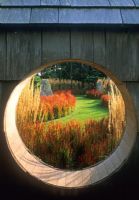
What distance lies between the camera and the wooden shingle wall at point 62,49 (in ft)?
8.36

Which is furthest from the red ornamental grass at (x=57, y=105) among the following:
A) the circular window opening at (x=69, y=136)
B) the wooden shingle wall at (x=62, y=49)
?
the wooden shingle wall at (x=62, y=49)

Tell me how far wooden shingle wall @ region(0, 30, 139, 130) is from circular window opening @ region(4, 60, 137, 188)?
0.12m

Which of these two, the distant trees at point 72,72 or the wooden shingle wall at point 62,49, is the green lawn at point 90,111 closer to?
the distant trees at point 72,72

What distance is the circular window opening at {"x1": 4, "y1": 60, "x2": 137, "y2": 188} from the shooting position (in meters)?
2.87

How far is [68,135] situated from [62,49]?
12.2 feet

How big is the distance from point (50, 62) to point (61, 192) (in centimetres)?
94

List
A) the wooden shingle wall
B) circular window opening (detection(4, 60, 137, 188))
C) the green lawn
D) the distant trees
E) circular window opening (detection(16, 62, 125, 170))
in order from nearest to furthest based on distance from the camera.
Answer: the wooden shingle wall < circular window opening (detection(4, 60, 137, 188)) < circular window opening (detection(16, 62, 125, 170)) < the green lawn < the distant trees

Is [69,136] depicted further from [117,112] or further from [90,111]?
[90,111]

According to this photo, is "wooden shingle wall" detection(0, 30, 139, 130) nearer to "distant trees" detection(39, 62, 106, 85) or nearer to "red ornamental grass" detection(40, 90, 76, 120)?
"red ornamental grass" detection(40, 90, 76, 120)

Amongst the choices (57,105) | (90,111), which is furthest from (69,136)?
(90,111)

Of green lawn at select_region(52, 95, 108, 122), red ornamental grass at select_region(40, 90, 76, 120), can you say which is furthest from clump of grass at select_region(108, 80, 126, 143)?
green lawn at select_region(52, 95, 108, 122)

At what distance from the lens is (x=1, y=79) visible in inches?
101

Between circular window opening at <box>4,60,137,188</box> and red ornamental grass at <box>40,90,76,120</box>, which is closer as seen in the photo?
circular window opening at <box>4,60,137,188</box>

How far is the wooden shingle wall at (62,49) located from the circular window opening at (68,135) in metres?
0.12
